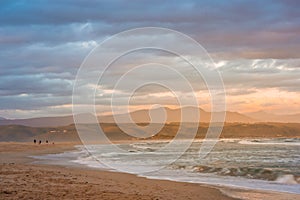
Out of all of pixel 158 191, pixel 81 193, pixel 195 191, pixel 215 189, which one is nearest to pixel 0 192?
pixel 81 193

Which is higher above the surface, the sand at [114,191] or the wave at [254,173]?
the wave at [254,173]

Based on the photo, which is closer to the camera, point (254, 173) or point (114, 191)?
point (114, 191)

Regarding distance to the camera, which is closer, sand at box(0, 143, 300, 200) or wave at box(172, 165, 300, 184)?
sand at box(0, 143, 300, 200)

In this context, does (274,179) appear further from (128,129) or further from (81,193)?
(128,129)

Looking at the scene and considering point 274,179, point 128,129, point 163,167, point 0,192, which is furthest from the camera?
point 128,129

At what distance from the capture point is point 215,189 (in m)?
17.4

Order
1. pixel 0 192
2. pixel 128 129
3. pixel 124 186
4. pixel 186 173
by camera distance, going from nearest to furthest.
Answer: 1. pixel 0 192
2. pixel 124 186
3. pixel 186 173
4. pixel 128 129

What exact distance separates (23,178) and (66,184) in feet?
7.79

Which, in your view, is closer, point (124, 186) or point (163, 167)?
point (124, 186)

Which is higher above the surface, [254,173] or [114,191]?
[254,173]

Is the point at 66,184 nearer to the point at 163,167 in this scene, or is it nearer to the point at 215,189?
the point at 215,189

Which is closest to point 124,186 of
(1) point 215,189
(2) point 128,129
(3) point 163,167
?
(1) point 215,189

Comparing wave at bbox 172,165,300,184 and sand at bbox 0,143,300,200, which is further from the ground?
wave at bbox 172,165,300,184

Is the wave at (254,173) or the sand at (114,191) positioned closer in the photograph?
the sand at (114,191)
